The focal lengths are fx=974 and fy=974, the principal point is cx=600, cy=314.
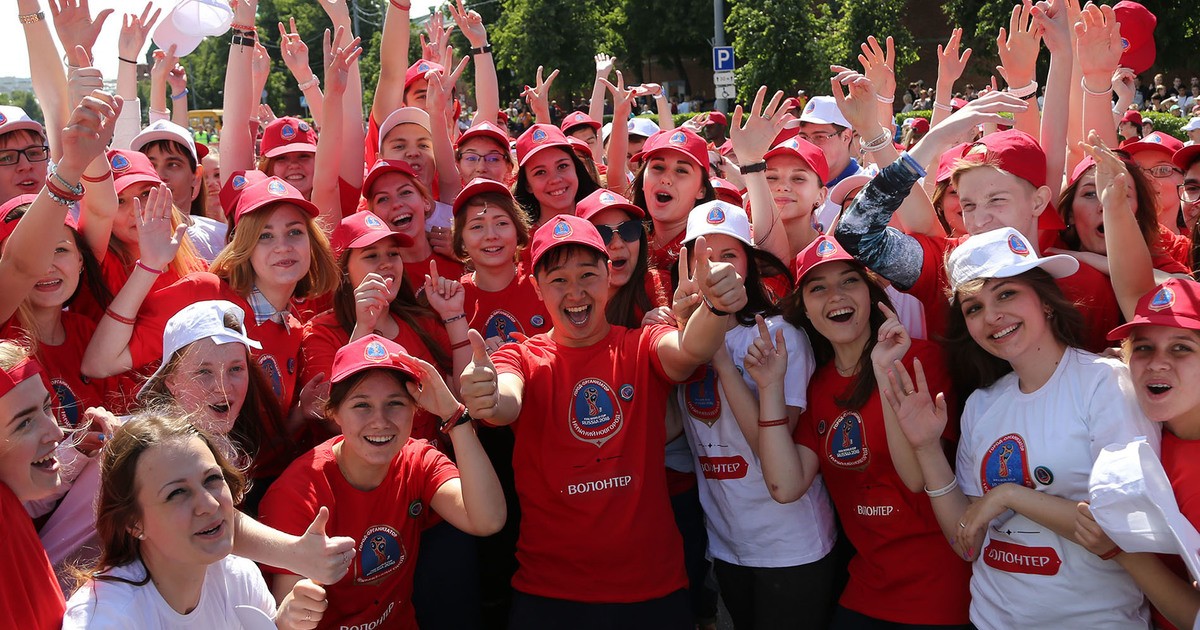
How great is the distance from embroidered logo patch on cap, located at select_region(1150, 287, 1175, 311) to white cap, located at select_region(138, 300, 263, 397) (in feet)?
10.8

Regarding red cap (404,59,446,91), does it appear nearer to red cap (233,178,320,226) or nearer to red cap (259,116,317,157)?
red cap (259,116,317,157)

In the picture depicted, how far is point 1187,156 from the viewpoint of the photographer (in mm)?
5195

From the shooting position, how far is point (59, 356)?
3.94 m

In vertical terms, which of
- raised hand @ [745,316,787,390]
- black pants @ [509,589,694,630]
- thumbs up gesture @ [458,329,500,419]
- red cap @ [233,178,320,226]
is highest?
red cap @ [233,178,320,226]

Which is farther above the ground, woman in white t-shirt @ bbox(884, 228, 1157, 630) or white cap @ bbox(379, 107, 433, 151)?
white cap @ bbox(379, 107, 433, 151)

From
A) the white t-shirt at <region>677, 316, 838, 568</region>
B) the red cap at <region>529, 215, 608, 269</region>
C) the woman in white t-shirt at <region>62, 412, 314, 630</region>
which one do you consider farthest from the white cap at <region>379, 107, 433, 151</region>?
the woman in white t-shirt at <region>62, 412, 314, 630</region>

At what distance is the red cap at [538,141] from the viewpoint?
552cm

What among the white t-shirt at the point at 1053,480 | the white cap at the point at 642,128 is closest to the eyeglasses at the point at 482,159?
the white cap at the point at 642,128

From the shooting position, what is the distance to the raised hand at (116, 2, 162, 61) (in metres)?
6.09

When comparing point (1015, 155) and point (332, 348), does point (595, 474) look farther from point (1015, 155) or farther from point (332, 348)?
point (1015, 155)

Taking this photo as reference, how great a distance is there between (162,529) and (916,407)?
2.52 meters

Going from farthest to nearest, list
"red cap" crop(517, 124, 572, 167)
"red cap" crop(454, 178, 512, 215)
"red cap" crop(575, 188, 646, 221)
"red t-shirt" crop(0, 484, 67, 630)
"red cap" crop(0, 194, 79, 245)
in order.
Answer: "red cap" crop(517, 124, 572, 167) → "red cap" crop(454, 178, 512, 215) → "red cap" crop(575, 188, 646, 221) → "red cap" crop(0, 194, 79, 245) → "red t-shirt" crop(0, 484, 67, 630)

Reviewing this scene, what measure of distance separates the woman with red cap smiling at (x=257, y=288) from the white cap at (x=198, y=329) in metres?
0.20

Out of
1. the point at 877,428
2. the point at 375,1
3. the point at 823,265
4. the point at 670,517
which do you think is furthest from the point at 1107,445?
the point at 375,1
